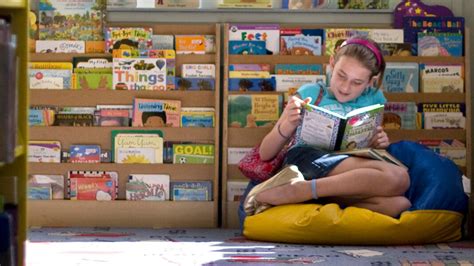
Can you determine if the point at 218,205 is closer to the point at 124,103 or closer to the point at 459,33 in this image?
the point at 124,103

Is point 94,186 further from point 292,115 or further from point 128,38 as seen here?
point 292,115

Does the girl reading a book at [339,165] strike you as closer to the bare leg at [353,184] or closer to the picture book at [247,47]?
the bare leg at [353,184]

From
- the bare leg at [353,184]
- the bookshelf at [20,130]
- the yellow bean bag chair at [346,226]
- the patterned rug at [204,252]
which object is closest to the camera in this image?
the bookshelf at [20,130]

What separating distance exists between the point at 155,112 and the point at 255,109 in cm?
39

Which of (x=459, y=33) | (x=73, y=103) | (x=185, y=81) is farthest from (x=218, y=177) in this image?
(x=459, y=33)

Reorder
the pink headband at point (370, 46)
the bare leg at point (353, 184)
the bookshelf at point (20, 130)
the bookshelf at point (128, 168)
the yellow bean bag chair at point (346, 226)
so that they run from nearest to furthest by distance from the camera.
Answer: the bookshelf at point (20, 130) → the yellow bean bag chair at point (346, 226) → the bare leg at point (353, 184) → the pink headband at point (370, 46) → the bookshelf at point (128, 168)

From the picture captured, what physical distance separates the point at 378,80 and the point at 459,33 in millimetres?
516

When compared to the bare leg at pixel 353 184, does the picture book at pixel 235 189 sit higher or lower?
lower

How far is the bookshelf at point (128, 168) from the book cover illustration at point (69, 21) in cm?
9

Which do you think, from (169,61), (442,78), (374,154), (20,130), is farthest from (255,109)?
(20,130)

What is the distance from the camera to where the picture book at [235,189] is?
346cm

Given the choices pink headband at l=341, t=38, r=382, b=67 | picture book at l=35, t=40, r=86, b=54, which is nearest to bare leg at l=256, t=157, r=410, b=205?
pink headband at l=341, t=38, r=382, b=67

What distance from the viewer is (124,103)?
348cm

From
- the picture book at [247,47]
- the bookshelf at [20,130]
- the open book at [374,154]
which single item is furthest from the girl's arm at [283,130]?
the bookshelf at [20,130]
